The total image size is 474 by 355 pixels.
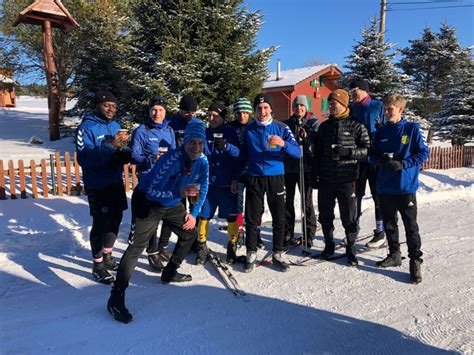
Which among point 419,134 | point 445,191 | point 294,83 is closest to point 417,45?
point 294,83

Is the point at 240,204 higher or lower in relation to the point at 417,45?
lower

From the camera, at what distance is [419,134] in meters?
4.09

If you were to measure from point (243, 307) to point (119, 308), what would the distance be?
117 cm

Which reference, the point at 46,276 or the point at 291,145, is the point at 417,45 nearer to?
the point at 291,145

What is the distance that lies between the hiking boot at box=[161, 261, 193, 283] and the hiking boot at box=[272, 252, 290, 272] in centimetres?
109

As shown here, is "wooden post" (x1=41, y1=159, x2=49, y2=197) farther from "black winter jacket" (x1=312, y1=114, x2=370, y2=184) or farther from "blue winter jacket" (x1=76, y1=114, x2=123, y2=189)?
"black winter jacket" (x1=312, y1=114, x2=370, y2=184)

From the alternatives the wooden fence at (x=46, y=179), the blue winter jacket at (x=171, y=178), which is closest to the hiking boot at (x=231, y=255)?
the blue winter jacket at (x=171, y=178)

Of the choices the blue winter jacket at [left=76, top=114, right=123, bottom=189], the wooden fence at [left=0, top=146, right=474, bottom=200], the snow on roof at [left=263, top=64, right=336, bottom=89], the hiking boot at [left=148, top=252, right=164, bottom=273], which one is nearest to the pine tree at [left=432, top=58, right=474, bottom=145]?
the snow on roof at [left=263, top=64, right=336, bottom=89]

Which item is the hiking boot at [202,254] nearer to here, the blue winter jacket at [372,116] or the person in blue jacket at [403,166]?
the person in blue jacket at [403,166]

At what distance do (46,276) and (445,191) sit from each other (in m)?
8.42

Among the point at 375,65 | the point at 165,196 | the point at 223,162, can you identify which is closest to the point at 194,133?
the point at 165,196

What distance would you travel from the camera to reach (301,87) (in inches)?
1086

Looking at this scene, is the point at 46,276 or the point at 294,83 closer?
the point at 46,276

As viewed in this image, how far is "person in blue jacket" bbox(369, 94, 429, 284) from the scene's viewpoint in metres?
4.08
